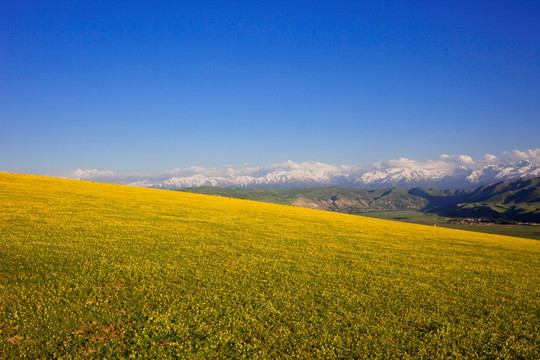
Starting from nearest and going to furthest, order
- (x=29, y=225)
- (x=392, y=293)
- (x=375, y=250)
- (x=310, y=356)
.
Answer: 1. (x=310, y=356)
2. (x=392, y=293)
3. (x=29, y=225)
4. (x=375, y=250)

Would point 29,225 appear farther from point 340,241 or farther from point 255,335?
point 340,241

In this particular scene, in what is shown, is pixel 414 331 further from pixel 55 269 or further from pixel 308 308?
pixel 55 269

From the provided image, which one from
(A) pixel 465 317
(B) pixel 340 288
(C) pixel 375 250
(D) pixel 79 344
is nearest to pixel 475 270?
(C) pixel 375 250

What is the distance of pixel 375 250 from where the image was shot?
2109 cm

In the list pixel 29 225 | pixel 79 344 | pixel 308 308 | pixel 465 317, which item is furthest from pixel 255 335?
pixel 29 225

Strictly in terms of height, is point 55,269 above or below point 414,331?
above

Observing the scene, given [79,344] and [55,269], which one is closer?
[79,344]

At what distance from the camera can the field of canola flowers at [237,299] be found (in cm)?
768

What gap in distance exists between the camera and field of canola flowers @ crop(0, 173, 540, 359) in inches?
302

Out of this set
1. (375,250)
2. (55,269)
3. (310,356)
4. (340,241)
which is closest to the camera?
(310,356)

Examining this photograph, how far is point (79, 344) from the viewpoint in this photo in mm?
7098

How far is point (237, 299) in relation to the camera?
34.2ft

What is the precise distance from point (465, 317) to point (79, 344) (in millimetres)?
12678

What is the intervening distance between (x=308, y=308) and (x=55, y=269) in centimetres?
1003
